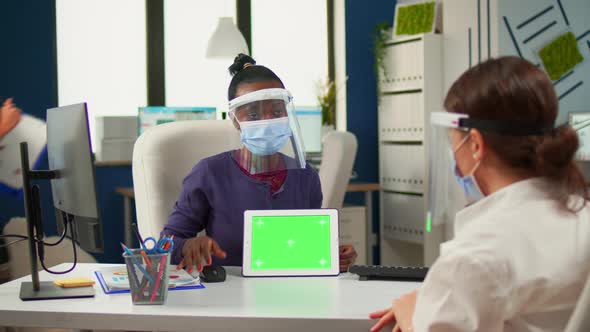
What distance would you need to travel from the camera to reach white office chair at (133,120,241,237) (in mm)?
2266

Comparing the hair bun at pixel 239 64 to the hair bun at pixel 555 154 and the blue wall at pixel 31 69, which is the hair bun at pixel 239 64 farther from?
the blue wall at pixel 31 69

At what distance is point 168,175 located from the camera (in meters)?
2.29

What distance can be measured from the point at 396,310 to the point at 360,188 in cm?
330

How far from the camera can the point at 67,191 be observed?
172 cm

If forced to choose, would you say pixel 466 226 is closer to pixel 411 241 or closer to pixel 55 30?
pixel 411 241

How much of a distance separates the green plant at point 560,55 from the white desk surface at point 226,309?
3.11 m

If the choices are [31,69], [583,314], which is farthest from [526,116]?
[31,69]

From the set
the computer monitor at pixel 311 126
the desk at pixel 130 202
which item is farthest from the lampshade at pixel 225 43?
the desk at pixel 130 202

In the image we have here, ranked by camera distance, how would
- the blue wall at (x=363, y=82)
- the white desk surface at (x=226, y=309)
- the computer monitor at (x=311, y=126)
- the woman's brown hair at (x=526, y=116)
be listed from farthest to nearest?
the blue wall at (x=363, y=82) → the computer monitor at (x=311, y=126) → the white desk surface at (x=226, y=309) → the woman's brown hair at (x=526, y=116)

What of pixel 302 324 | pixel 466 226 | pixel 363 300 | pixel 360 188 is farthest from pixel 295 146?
pixel 360 188

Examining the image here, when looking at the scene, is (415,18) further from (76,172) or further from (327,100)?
(76,172)

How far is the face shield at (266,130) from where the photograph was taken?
206cm

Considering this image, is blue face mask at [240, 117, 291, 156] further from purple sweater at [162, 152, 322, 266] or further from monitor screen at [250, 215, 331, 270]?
monitor screen at [250, 215, 331, 270]

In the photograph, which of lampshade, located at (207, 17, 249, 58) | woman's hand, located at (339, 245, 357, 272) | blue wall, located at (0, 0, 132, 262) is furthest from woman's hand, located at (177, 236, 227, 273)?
blue wall, located at (0, 0, 132, 262)
